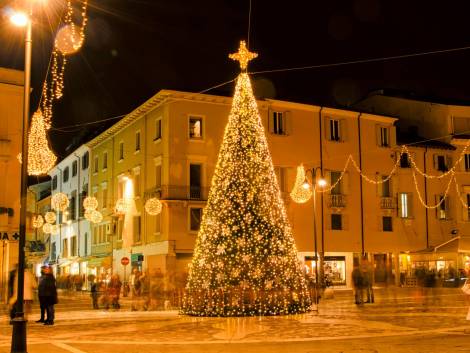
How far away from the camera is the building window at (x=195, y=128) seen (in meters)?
41.0

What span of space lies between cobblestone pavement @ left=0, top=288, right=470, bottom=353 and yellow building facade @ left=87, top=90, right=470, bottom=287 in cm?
1876

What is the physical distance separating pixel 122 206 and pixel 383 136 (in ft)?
62.0

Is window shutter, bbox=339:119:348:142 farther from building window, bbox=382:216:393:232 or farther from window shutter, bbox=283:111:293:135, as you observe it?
building window, bbox=382:216:393:232

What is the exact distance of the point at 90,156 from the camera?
54.3 meters

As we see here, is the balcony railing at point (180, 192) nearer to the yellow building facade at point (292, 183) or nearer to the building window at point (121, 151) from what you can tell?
the yellow building facade at point (292, 183)

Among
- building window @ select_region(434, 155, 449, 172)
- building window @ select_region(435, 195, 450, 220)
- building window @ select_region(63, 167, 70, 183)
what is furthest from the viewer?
building window @ select_region(63, 167, 70, 183)

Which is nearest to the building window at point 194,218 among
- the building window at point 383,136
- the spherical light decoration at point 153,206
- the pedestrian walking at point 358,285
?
the spherical light decoration at point 153,206

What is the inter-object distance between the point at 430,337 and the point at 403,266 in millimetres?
33962

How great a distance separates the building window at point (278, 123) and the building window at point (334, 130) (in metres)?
3.72

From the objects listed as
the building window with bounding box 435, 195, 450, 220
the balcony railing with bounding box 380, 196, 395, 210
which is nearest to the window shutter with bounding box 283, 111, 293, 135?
the balcony railing with bounding box 380, 196, 395, 210

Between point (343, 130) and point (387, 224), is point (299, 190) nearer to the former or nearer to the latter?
point (343, 130)

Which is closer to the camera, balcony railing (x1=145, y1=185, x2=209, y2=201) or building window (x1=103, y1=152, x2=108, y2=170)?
balcony railing (x1=145, y1=185, x2=209, y2=201)

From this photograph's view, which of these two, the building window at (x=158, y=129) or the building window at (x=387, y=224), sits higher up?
the building window at (x=158, y=129)

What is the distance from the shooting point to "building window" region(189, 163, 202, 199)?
4025cm
